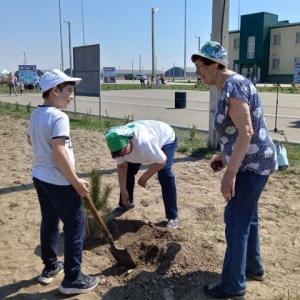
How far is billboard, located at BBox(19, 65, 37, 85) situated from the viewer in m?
34.8

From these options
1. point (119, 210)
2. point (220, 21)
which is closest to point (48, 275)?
point (119, 210)

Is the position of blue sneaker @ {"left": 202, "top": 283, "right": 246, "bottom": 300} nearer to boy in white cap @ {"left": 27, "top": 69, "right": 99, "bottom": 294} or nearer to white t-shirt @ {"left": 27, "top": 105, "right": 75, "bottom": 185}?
boy in white cap @ {"left": 27, "top": 69, "right": 99, "bottom": 294}

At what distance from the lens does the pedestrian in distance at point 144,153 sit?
10.5 feet

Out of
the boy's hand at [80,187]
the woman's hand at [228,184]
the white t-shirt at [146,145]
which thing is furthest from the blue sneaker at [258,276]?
the boy's hand at [80,187]

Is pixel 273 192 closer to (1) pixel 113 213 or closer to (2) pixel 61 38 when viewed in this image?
(1) pixel 113 213

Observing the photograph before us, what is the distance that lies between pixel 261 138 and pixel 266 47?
59.6m

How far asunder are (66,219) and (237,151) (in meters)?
1.27

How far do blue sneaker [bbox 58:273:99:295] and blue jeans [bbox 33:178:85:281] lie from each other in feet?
0.13

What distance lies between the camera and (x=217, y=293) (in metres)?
2.83

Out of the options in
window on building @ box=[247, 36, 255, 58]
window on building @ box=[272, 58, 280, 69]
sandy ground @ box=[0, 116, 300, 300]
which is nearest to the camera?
sandy ground @ box=[0, 116, 300, 300]

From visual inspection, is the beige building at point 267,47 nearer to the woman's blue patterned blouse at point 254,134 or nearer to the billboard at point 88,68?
the billboard at point 88,68

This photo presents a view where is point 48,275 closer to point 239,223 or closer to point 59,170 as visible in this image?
point 59,170

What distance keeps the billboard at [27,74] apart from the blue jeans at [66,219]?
33993 mm

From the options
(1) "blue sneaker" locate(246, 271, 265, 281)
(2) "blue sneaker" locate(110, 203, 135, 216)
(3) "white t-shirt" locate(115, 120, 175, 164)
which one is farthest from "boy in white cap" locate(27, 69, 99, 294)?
(2) "blue sneaker" locate(110, 203, 135, 216)
